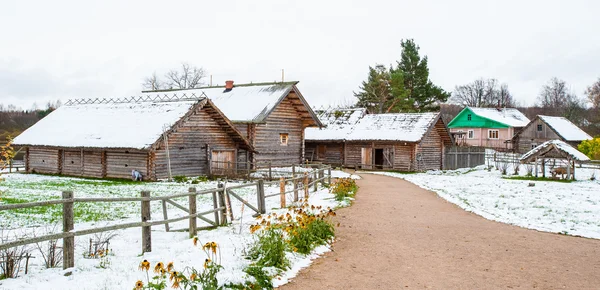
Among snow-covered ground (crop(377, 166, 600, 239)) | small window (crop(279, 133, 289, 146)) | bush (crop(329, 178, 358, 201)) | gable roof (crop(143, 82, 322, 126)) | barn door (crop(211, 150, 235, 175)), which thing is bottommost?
snow-covered ground (crop(377, 166, 600, 239))

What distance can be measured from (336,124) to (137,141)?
78.6ft

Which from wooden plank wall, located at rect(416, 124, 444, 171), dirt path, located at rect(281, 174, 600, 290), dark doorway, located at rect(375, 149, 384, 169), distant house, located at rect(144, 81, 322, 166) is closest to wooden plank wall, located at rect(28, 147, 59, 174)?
distant house, located at rect(144, 81, 322, 166)

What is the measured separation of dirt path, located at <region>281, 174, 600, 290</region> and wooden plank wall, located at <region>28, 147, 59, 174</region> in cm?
2308

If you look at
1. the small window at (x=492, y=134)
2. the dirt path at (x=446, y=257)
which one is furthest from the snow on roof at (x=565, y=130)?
the dirt path at (x=446, y=257)

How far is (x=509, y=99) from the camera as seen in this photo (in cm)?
12281

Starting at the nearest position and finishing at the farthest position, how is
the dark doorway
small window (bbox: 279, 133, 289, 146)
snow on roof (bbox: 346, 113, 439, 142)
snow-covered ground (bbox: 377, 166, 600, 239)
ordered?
snow-covered ground (bbox: 377, 166, 600, 239) < small window (bbox: 279, 133, 289, 146) < snow on roof (bbox: 346, 113, 439, 142) < the dark doorway

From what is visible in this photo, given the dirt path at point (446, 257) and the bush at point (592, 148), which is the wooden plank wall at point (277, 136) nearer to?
the dirt path at point (446, 257)

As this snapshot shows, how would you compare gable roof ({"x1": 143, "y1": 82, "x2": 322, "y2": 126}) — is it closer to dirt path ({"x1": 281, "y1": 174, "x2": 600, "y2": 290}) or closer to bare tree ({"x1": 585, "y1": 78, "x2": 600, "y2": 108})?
dirt path ({"x1": 281, "y1": 174, "x2": 600, "y2": 290})

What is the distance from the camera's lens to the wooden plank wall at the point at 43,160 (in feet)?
104

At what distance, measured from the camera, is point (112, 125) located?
30.2 m

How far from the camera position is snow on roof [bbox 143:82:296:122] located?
3483cm

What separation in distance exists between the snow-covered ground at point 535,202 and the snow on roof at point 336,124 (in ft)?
47.8

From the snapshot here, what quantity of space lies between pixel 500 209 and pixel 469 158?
1099 inches

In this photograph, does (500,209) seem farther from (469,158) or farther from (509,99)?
(509,99)
